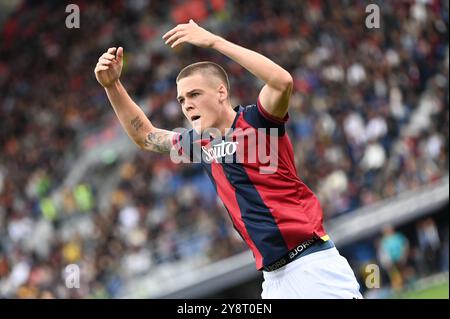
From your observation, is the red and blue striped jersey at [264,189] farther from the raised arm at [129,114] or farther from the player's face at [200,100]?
the raised arm at [129,114]

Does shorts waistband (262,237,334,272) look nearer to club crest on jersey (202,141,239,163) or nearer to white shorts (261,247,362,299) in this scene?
white shorts (261,247,362,299)

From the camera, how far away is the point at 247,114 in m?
4.37

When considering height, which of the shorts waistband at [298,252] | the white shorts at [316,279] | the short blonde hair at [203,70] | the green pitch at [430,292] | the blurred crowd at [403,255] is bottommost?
the green pitch at [430,292]

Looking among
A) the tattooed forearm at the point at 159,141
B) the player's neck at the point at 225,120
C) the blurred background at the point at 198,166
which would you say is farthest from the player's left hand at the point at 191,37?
the blurred background at the point at 198,166

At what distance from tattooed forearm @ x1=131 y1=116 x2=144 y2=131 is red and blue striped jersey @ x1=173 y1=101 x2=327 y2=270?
0.80m

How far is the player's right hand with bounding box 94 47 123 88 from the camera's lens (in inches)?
184

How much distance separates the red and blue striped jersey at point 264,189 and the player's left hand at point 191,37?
0.43 metres

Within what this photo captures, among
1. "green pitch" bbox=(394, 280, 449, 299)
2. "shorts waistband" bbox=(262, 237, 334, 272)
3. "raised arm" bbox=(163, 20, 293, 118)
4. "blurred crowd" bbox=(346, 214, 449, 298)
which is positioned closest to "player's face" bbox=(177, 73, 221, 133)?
"raised arm" bbox=(163, 20, 293, 118)

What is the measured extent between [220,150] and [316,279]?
851mm

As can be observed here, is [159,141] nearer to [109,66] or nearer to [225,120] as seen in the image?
[109,66]

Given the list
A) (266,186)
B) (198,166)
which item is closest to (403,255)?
(198,166)

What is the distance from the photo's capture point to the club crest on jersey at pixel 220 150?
4.36 m

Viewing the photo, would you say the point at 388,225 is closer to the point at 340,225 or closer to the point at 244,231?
the point at 340,225

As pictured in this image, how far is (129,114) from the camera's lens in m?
4.99
